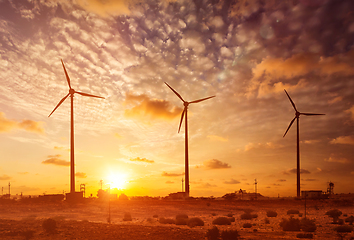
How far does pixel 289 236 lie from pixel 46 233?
31668 mm

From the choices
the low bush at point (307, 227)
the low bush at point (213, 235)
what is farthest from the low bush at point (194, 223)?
the low bush at point (307, 227)

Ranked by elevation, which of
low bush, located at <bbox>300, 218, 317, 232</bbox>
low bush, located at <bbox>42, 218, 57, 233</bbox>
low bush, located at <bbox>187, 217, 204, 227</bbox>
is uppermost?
low bush, located at <bbox>42, 218, 57, 233</bbox>

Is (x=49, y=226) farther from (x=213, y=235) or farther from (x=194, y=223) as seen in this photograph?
(x=213, y=235)

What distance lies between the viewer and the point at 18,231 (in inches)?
1506

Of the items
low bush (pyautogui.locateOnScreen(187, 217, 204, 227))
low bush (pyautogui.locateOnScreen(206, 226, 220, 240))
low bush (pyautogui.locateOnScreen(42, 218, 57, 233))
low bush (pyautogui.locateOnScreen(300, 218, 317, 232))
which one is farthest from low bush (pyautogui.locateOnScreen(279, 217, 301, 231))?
low bush (pyautogui.locateOnScreen(42, 218, 57, 233))

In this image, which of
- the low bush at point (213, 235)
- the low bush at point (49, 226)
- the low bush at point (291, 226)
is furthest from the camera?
the low bush at point (291, 226)

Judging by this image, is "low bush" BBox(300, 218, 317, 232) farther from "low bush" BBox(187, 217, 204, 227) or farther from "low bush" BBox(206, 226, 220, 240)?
"low bush" BBox(187, 217, 204, 227)

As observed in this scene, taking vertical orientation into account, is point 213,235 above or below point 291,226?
above

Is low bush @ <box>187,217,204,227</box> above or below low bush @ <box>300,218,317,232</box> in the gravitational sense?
below

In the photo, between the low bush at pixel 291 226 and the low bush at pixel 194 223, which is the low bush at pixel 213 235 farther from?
the low bush at pixel 291 226

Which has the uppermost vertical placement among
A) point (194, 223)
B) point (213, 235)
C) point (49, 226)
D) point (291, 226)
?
point (213, 235)

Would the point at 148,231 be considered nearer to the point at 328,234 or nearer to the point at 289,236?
the point at 289,236

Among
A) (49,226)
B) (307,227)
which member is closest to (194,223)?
(307,227)

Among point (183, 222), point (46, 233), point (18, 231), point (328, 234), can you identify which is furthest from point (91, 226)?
point (328, 234)
